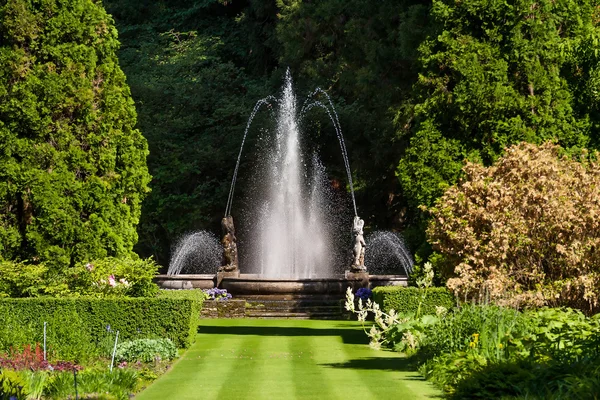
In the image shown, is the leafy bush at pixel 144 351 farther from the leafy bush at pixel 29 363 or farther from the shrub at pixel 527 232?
the shrub at pixel 527 232

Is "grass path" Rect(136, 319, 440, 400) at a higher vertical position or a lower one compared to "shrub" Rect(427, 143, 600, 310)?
lower

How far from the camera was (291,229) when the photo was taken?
1352 inches

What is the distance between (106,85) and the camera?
74.8ft

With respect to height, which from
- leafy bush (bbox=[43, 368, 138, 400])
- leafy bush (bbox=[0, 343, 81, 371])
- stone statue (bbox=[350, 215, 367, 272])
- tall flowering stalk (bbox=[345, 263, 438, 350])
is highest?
stone statue (bbox=[350, 215, 367, 272])

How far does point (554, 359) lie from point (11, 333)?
28.6 feet

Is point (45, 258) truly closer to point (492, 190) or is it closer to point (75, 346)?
point (75, 346)

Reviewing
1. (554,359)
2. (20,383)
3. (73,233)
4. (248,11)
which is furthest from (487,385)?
(248,11)

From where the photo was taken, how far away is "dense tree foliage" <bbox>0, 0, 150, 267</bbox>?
21.6 meters

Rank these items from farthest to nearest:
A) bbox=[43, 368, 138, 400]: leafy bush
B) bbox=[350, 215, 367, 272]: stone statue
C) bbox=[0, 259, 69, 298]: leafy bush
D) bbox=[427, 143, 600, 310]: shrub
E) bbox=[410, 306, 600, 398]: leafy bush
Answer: bbox=[350, 215, 367, 272]: stone statue
bbox=[0, 259, 69, 298]: leafy bush
bbox=[427, 143, 600, 310]: shrub
bbox=[43, 368, 138, 400]: leafy bush
bbox=[410, 306, 600, 398]: leafy bush

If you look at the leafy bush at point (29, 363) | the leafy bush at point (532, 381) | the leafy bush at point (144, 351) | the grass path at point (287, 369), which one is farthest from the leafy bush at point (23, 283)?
the leafy bush at point (532, 381)

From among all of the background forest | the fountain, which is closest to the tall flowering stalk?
the background forest

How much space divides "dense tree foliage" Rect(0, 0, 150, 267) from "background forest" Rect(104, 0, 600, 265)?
615 cm

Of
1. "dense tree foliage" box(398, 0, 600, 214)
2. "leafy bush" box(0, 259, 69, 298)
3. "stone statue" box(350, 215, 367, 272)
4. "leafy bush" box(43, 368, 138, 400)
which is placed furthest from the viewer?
"stone statue" box(350, 215, 367, 272)

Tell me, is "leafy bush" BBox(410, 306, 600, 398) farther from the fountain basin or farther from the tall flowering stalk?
the fountain basin
